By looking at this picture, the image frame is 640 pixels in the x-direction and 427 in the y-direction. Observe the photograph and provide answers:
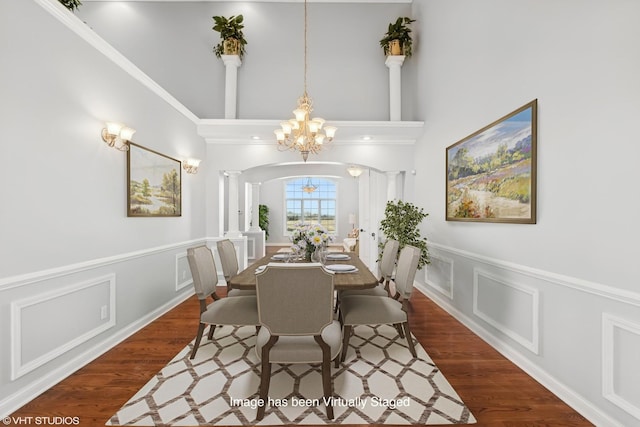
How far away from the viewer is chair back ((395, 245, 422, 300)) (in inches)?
103

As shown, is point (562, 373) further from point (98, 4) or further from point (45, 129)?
point (98, 4)

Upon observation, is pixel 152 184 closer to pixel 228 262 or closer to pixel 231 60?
pixel 228 262

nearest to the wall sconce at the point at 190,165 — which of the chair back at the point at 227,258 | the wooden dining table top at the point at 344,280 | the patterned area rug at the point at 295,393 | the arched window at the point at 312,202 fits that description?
the chair back at the point at 227,258

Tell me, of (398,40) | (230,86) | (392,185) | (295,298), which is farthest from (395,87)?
(295,298)

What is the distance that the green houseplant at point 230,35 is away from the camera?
192 inches

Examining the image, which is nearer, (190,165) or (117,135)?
(117,135)

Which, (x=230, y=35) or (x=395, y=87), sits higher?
(x=230, y=35)

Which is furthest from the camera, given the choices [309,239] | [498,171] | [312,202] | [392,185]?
[312,202]

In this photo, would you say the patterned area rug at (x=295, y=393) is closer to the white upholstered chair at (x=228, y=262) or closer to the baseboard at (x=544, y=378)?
the white upholstered chair at (x=228, y=262)

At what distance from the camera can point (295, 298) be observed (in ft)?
6.00

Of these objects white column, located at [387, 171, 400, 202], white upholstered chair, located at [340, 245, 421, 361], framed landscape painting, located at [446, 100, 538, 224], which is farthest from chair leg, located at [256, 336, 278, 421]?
white column, located at [387, 171, 400, 202]

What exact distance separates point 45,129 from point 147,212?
133cm

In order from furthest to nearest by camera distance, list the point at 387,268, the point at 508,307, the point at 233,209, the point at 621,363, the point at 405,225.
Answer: the point at 233,209, the point at 405,225, the point at 387,268, the point at 508,307, the point at 621,363

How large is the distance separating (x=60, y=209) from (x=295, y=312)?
1.85 meters
